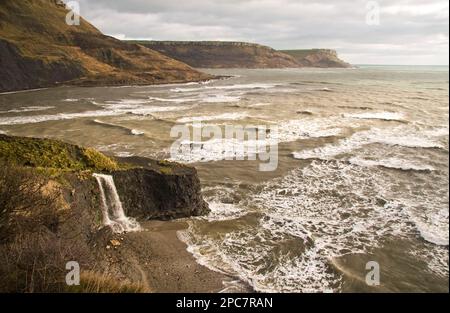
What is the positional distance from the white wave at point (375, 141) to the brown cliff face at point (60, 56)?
50.5 metres

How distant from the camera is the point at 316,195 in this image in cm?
1330

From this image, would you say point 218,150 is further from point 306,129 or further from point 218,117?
point 218,117

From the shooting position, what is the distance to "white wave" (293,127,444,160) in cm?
1879

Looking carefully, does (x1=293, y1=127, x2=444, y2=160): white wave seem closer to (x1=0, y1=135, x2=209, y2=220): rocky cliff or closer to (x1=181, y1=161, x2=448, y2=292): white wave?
(x1=181, y1=161, x2=448, y2=292): white wave

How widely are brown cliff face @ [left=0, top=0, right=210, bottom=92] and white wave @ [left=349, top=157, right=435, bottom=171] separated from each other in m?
52.9

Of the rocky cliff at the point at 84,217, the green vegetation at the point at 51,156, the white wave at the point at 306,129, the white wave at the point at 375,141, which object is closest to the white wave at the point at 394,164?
the white wave at the point at 375,141

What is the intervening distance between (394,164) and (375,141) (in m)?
4.82

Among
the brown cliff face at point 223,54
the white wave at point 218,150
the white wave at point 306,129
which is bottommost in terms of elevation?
the white wave at point 218,150

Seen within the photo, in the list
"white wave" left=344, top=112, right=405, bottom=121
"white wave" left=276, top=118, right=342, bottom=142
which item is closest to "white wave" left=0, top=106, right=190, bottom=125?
"white wave" left=276, top=118, right=342, bottom=142

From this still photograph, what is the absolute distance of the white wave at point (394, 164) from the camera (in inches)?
637

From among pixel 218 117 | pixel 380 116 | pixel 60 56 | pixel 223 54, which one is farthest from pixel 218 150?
pixel 223 54

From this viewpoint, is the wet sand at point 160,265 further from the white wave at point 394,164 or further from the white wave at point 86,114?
the white wave at point 86,114
